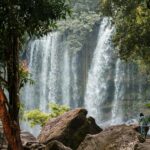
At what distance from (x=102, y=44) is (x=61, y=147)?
31.7 metres

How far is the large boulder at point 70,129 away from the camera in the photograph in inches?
675

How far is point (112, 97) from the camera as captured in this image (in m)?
42.2

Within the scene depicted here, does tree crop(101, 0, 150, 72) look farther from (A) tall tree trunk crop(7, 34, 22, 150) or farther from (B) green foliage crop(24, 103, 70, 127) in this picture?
(A) tall tree trunk crop(7, 34, 22, 150)

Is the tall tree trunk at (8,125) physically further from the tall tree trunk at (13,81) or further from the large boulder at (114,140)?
the large boulder at (114,140)

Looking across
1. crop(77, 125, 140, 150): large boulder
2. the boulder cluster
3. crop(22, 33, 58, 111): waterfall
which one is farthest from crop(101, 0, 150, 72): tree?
crop(22, 33, 58, 111): waterfall

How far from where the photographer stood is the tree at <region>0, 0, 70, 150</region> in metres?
11.1

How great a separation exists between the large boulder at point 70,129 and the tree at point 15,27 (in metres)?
5.43

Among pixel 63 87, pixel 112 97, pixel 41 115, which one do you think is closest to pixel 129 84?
pixel 112 97

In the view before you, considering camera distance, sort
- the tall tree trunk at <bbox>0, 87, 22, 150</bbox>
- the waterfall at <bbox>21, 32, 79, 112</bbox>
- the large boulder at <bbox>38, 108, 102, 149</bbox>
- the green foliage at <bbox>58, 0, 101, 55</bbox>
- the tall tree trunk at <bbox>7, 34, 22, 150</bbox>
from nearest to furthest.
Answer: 1. the tall tree trunk at <bbox>0, 87, 22, 150</bbox>
2. the tall tree trunk at <bbox>7, 34, 22, 150</bbox>
3. the large boulder at <bbox>38, 108, 102, 149</bbox>
4. the green foliage at <bbox>58, 0, 101, 55</bbox>
5. the waterfall at <bbox>21, 32, 79, 112</bbox>

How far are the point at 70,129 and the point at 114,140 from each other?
19.4 feet

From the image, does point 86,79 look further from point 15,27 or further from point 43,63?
point 15,27

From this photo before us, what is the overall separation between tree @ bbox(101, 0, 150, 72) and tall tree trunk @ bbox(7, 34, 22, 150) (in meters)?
8.70

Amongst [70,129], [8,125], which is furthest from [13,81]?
[70,129]

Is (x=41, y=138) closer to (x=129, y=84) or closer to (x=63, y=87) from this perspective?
(x=129, y=84)
